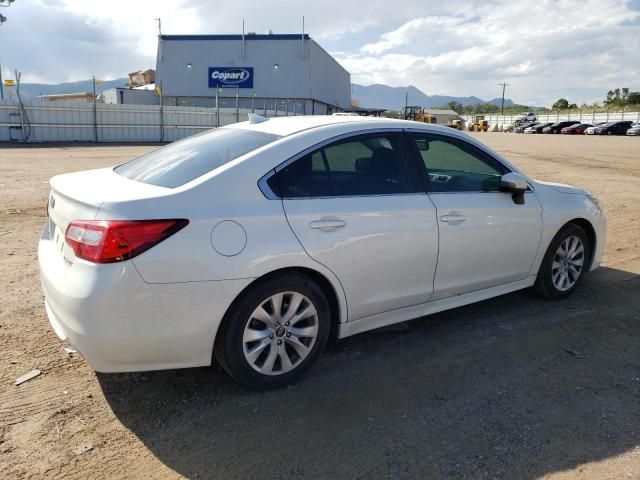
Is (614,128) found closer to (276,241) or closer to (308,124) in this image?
(308,124)

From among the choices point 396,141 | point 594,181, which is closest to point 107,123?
point 594,181

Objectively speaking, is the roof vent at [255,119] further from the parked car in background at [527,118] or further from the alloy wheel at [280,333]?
the parked car in background at [527,118]

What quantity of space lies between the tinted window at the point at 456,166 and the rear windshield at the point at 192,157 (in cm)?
121

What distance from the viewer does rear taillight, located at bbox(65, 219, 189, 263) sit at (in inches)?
105

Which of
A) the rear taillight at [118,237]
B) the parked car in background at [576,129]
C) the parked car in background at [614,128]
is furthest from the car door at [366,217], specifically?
the parked car in background at [576,129]

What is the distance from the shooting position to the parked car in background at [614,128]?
59.3 metres

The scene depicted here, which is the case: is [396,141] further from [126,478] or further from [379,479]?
[126,478]

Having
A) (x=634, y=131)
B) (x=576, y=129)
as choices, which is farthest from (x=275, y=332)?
(x=576, y=129)

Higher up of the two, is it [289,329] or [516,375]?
[289,329]

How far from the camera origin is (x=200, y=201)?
2.90 metres

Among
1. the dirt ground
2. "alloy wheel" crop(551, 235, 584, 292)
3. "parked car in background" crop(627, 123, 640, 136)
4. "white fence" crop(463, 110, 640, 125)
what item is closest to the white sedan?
the dirt ground

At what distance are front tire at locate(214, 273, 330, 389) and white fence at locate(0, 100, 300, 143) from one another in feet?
84.8

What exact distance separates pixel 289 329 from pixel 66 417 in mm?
1328

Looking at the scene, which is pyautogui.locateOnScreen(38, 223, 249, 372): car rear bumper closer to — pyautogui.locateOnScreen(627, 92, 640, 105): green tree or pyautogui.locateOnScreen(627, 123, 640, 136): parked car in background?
pyautogui.locateOnScreen(627, 123, 640, 136): parked car in background
